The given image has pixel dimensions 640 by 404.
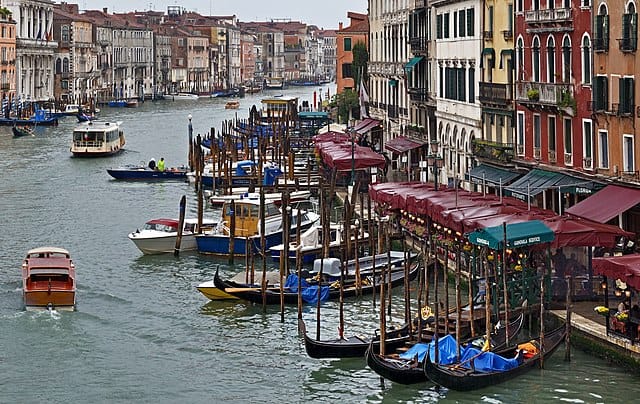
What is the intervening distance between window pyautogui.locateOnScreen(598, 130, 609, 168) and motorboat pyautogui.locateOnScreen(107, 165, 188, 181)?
788 inches

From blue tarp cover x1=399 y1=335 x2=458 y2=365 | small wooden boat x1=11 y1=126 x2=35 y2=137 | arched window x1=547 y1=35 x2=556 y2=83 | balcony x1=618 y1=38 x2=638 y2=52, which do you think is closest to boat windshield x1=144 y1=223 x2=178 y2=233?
arched window x1=547 y1=35 x2=556 y2=83

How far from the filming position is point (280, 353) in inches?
694

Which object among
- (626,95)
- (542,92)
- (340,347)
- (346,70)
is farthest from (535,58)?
(346,70)

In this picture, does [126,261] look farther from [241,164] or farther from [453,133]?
[241,164]

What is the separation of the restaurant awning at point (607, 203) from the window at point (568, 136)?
6.98ft

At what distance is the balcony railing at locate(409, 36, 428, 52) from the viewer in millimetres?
32406

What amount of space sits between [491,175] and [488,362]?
9.23 metres

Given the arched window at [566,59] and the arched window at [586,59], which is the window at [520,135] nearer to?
the arched window at [566,59]

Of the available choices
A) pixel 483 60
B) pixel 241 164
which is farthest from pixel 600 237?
pixel 241 164

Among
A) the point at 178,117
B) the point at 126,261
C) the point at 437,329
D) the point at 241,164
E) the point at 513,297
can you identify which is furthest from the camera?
the point at 178,117

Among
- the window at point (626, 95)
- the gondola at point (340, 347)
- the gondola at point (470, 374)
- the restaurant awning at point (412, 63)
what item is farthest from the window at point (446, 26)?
the gondola at point (470, 374)

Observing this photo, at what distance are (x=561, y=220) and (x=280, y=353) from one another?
12.4 feet

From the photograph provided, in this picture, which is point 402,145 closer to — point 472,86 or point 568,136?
point 472,86

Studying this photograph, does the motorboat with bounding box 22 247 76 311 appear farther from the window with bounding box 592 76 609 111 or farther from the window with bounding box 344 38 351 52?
the window with bounding box 344 38 351 52
